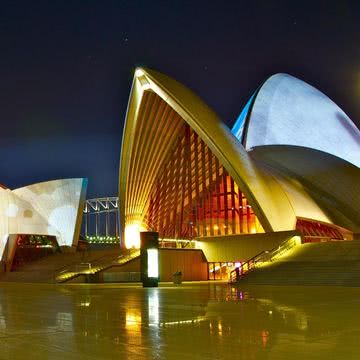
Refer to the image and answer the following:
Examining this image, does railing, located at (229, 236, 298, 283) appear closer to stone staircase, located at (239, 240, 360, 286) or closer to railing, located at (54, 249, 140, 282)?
stone staircase, located at (239, 240, 360, 286)

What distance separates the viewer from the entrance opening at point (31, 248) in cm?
3881

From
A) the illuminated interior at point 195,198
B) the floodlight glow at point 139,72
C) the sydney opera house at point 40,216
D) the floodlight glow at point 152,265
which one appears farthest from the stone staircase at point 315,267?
the sydney opera house at point 40,216

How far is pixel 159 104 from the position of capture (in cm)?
3844

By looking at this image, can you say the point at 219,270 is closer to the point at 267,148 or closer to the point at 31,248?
the point at 267,148

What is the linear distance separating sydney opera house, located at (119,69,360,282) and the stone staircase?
11.5 ft

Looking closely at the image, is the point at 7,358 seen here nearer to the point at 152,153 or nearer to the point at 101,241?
the point at 152,153

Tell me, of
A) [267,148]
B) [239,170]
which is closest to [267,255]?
[239,170]

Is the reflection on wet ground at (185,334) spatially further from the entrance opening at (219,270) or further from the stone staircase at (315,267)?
the entrance opening at (219,270)

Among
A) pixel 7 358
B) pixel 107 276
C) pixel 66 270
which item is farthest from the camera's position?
pixel 66 270

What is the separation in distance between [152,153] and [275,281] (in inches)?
911

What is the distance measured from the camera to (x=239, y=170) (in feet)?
106

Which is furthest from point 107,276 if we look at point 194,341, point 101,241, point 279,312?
point 101,241

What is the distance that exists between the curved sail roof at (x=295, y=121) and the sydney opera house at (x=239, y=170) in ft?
0.38

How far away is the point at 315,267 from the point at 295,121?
23.4m
